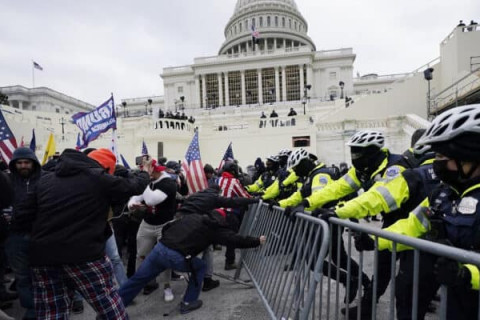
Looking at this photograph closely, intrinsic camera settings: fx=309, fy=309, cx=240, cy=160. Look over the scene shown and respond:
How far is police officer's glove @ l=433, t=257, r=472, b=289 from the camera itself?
55.6 inches

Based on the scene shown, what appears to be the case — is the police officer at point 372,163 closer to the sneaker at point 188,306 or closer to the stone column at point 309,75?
the sneaker at point 188,306

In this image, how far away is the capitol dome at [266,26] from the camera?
74000 mm

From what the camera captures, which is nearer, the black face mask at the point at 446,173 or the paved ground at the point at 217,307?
the black face mask at the point at 446,173

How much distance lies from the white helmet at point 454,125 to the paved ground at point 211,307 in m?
2.68

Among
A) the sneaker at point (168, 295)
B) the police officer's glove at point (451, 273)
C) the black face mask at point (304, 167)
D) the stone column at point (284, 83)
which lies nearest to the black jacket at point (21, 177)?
the sneaker at point (168, 295)

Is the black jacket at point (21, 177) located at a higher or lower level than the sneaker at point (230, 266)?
A: higher

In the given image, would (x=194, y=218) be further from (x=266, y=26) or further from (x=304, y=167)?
(x=266, y=26)

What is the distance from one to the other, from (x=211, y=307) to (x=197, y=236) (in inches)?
40.3

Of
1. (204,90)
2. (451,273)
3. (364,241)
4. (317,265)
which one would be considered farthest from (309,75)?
(451,273)

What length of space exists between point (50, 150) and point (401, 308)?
7149mm

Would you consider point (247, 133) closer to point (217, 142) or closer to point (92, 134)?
point (217, 142)

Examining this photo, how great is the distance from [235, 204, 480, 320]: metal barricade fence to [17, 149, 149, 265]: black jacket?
1669 mm

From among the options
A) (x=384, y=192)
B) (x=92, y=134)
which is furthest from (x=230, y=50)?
(x=384, y=192)

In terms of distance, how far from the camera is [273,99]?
60.2 metres
